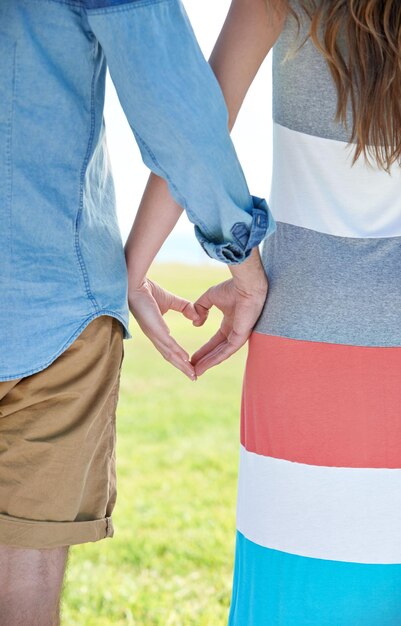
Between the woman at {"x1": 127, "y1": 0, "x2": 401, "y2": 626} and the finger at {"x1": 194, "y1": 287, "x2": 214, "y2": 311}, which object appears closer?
the woman at {"x1": 127, "y1": 0, "x2": 401, "y2": 626}

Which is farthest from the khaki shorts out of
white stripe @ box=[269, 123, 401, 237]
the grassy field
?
the grassy field

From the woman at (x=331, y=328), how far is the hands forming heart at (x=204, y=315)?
9cm

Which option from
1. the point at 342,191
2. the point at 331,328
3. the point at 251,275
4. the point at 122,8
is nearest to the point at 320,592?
the point at 331,328

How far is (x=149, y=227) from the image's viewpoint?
1.75 meters

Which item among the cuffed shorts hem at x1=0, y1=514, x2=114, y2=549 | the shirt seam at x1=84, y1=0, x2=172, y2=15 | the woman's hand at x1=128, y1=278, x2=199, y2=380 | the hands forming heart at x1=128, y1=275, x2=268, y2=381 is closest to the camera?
the shirt seam at x1=84, y1=0, x2=172, y2=15

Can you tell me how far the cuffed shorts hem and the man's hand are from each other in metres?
0.46

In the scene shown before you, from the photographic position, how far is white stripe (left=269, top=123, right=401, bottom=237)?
1.63 meters

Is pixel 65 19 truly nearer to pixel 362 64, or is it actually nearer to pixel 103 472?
pixel 362 64

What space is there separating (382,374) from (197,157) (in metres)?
0.51

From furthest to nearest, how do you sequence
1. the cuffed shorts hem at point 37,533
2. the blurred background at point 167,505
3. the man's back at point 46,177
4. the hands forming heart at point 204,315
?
1. the blurred background at point 167,505
2. the hands forming heart at point 204,315
3. the cuffed shorts hem at point 37,533
4. the man's back at point 46,177

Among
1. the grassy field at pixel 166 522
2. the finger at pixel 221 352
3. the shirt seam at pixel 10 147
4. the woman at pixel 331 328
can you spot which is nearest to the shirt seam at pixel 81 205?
the shirt seam at pixel 10 147

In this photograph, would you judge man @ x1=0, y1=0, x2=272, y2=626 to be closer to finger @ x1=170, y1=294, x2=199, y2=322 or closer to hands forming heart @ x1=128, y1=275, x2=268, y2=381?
hands forming heart @ x1=128, y1=275, x2=268, y2=381

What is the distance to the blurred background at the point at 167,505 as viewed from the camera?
10.3ft

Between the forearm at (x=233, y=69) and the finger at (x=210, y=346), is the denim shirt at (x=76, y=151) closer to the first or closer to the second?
the forearm at (x=233, y=69)
